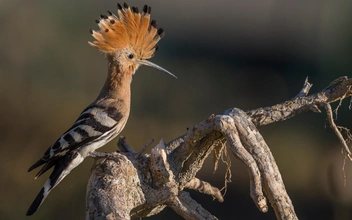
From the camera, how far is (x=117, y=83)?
2.16 m

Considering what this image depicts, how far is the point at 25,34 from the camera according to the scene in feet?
12.3

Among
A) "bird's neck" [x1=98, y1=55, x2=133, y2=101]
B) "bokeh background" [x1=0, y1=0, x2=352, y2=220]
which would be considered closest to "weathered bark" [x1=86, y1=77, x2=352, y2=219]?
"bird's neck" [x1=98, y1=55, x2=133, y2=101]

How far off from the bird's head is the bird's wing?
192 millimetres

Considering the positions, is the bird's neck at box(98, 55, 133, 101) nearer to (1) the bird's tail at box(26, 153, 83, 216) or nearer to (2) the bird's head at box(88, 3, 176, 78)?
(2) the bird's head at box(88, 3, 176, 78)

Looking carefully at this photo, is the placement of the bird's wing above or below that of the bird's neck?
below

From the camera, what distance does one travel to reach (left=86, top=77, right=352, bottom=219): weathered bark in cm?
136

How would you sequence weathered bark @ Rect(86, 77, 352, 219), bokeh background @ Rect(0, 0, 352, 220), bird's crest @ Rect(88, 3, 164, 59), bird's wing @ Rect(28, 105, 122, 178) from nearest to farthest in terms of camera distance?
weathered bark @ Rect(86, 77, 352, 219), bird's wing @ Rect(28, 105, 122, 178), bird's crest @ Rect(88, 3, 164, 59), bokeh background @ Rect(0, 0, 352, 220)

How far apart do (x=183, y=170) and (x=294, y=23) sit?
3127 millimetres

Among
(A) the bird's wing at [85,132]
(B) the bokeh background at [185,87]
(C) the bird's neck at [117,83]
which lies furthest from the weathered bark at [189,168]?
(B) the bokeh background at [185,87]

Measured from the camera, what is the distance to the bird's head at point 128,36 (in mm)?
2068

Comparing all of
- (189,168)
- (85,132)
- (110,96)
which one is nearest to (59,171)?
(85,132)

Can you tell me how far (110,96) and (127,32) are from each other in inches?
8.6

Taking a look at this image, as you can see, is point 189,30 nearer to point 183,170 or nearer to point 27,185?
point 27,185

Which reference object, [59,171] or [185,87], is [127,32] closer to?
[59,171]
